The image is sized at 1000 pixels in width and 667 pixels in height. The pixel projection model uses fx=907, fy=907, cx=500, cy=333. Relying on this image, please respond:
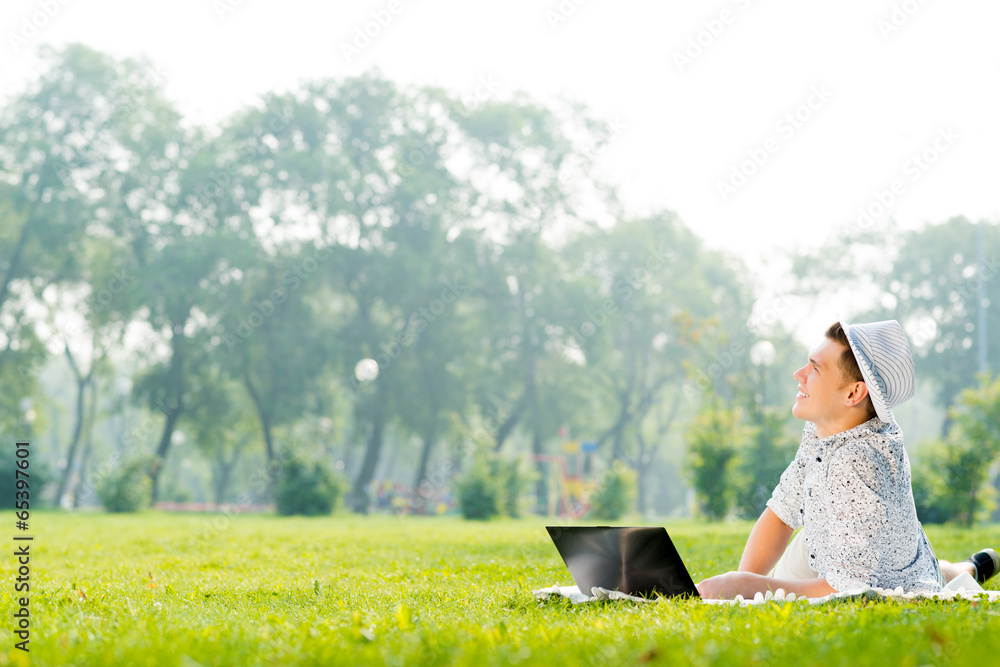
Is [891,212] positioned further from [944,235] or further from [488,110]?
[488,110]

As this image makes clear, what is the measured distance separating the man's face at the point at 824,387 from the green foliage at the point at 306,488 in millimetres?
19834

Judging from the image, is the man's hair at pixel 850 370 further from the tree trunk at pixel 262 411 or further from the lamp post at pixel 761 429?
the tree trunk at pixel 262 411

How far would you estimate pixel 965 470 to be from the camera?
1686 centimetres

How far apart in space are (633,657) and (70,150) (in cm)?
3305

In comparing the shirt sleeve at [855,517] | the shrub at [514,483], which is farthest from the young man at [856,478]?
the shrub at [514,483]

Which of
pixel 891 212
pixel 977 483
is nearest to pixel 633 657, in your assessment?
pixel 977 483

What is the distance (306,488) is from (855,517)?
795 inches

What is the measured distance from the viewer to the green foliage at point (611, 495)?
22.7 meters

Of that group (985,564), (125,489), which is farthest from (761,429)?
(125,489)

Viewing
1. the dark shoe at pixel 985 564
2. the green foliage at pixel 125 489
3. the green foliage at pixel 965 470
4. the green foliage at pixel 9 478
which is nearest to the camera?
the dark shoe at pixel 985 564

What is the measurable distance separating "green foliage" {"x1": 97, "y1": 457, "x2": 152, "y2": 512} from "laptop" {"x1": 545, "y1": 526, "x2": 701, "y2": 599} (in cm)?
2259

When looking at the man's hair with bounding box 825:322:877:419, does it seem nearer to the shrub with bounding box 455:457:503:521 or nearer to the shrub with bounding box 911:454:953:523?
the shrub with bounding box 911:454:953:523

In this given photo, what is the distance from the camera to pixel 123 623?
3.64 meters

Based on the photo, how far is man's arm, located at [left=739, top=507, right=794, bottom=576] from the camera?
4457mm
